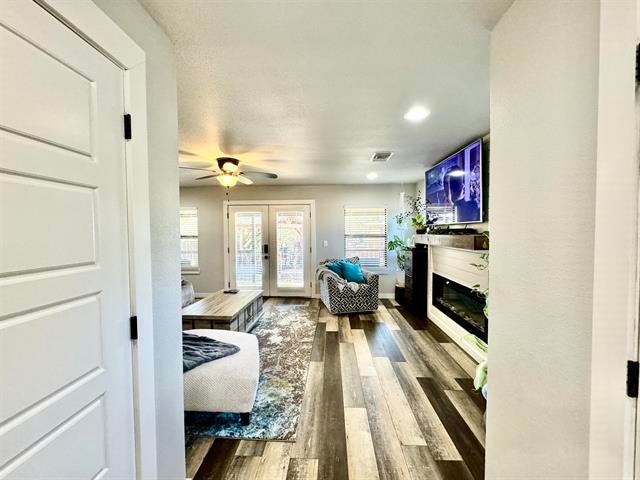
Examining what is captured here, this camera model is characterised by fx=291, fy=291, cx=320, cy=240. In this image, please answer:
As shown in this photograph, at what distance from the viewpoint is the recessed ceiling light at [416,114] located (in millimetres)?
2255

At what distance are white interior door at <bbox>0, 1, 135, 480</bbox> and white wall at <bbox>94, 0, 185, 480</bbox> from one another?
0.19 metres

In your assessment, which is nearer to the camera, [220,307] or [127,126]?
[127,126]

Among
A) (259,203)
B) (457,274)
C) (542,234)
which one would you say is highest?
(259,203)

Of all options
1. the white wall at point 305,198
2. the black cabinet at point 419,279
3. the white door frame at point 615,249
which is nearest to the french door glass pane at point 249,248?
the white wall at point 305,198

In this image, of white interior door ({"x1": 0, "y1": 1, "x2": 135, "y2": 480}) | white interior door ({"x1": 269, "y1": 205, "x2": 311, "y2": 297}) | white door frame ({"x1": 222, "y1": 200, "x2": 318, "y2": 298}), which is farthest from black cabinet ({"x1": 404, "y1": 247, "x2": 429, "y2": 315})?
white interior door ({"x1": 0, "y1": 1, "x2": 135, "y2": 480})

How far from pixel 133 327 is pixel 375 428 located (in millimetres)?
1737

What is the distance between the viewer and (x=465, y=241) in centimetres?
299

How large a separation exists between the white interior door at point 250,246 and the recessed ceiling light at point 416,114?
4159 millimetres

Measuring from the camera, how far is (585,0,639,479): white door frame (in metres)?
0.70

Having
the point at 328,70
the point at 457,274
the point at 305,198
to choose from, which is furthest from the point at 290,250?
the point at 328,70

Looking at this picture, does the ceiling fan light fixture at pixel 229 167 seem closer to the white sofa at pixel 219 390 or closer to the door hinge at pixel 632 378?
the white sofa at pixel 219 390

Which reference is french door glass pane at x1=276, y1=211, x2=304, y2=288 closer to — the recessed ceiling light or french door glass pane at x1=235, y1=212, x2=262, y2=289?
french door glass pane at x1=235, y1=212, x2=262, y2=289

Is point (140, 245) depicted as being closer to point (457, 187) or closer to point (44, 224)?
point (44, 224)

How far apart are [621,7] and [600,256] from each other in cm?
62
